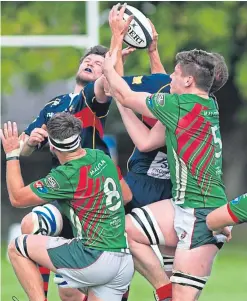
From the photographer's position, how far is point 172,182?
831 centimetres

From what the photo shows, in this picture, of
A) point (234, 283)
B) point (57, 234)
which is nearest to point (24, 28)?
point (234, 283)

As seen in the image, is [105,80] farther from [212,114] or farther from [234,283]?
[234,283]

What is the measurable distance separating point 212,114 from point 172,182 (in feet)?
1.83

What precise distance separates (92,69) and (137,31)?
2.48 ft

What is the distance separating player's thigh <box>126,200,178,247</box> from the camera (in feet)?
27.3

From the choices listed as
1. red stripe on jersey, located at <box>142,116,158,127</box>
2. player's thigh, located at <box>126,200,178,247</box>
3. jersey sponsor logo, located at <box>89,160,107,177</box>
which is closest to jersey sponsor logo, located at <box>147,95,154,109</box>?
red stripe on jersey, located at <box>142,116,158,127</box>

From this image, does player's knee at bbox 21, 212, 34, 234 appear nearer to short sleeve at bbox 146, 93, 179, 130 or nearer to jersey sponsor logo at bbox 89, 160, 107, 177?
jersey sponsor logo at bbox 89, 160, 107, 177

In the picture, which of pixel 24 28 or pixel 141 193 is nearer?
pixel 141 193

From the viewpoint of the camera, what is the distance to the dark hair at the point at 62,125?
26.6ft

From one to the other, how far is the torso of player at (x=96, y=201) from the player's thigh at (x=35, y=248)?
11.6 inches

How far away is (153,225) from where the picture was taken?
8312mm

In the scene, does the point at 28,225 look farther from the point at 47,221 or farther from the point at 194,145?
the point at 194,145

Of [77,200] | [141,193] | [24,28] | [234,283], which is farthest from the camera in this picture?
[24,28]

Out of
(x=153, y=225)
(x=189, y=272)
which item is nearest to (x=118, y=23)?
(x=153, y=225)
